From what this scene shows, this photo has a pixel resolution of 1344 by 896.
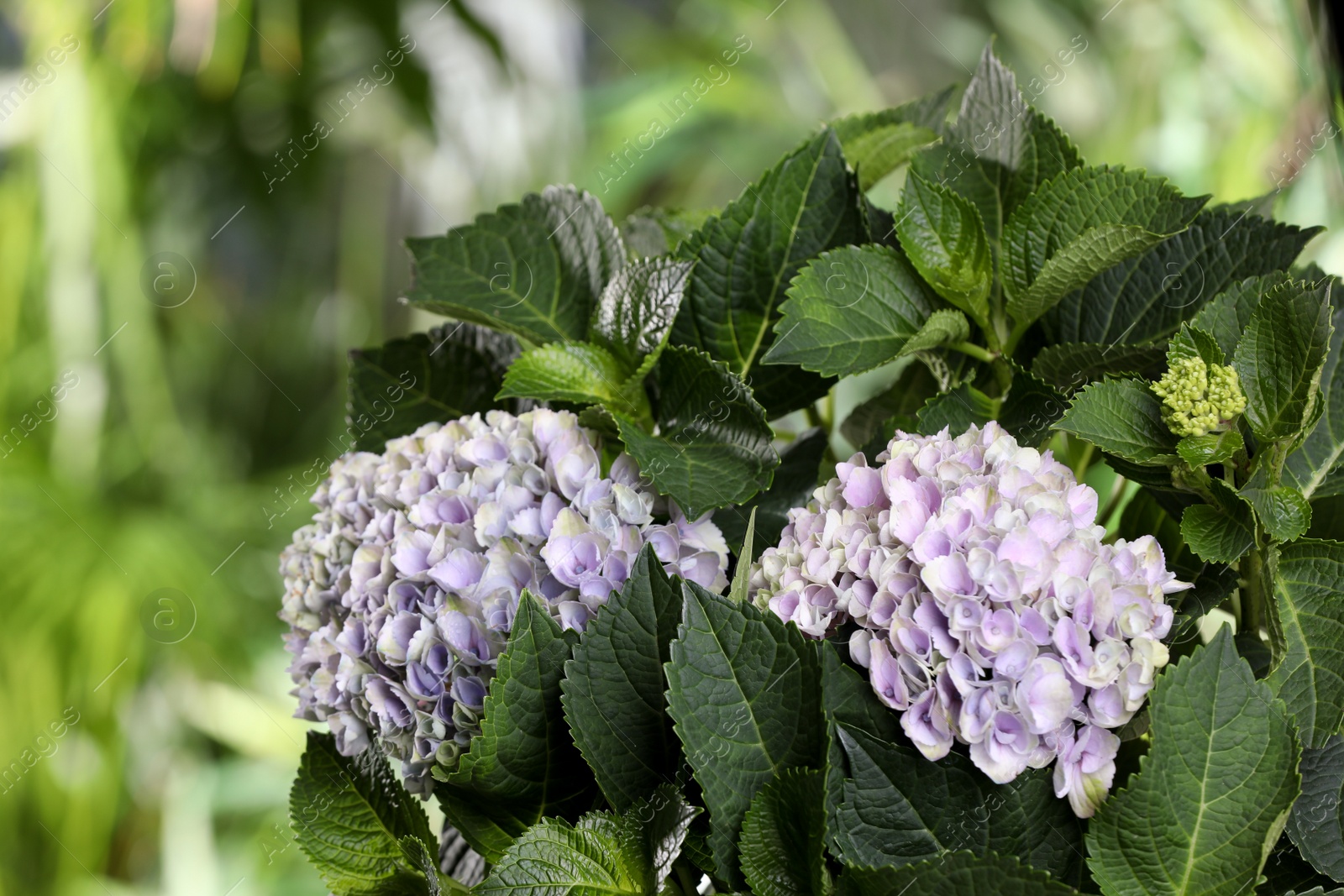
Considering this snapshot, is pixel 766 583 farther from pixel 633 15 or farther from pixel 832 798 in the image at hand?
pixel 633 15

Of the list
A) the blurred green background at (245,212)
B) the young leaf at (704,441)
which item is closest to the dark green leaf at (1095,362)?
the young leaf at (704,441)

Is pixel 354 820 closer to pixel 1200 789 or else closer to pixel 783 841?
pixel 783 841

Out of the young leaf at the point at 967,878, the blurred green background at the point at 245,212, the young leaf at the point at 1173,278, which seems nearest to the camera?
the young leaf at the point at 967,878

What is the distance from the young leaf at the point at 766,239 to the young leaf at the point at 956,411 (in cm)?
8

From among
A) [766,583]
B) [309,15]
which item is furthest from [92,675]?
[766,583]

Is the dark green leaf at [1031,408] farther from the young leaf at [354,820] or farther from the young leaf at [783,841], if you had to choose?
the young leaf at [354,820]

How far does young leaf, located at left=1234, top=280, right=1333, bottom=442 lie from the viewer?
299mm

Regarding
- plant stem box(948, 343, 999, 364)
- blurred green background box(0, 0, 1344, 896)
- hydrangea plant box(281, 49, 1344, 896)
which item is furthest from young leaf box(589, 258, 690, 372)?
blurred green background box(0, 0, 1344, 896)

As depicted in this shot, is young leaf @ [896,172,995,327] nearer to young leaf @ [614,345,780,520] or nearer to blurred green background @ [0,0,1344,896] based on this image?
young leaf @ [614,345,780,520]

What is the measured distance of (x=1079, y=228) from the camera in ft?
1.14

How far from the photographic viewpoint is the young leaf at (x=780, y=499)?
1.21 feet

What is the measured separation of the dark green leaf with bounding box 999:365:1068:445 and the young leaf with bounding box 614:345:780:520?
0.08 meters

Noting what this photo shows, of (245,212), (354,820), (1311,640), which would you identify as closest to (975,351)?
(1311,640)

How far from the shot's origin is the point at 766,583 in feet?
1.07
